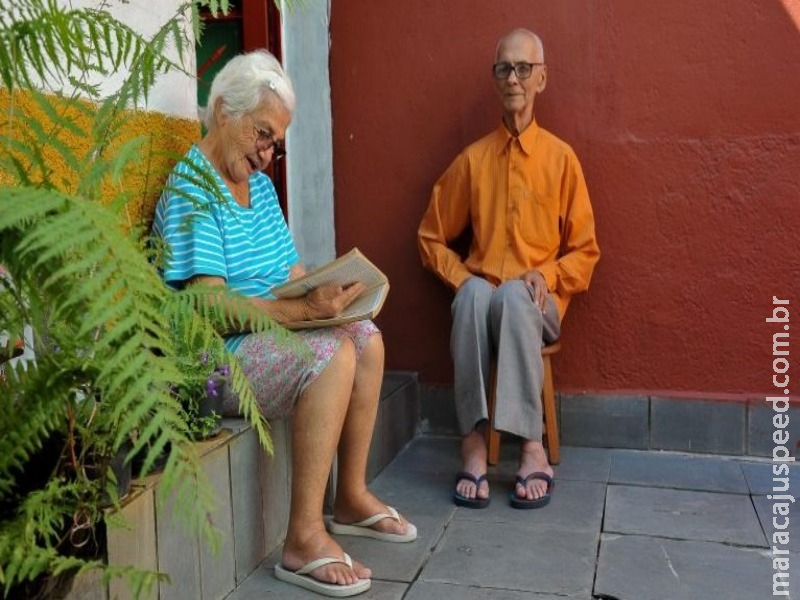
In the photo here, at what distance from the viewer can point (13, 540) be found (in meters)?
1.08

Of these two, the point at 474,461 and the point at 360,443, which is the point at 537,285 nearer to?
the point at 474,461

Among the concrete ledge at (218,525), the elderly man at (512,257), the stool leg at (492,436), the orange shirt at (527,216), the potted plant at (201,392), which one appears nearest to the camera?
the concrete ledge at (218,525)

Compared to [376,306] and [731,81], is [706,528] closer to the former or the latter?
[376,306]

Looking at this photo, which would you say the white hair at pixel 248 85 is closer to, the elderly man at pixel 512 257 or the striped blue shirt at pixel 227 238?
the striped blue shirt at pixel 227 238

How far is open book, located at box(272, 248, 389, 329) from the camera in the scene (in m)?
1.97

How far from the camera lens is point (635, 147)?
119 inches

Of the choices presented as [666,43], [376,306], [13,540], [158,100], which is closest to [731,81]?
[666,43]

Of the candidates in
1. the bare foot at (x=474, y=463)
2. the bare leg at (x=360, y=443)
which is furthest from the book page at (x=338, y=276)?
the bare foot at (x=474, y=463)

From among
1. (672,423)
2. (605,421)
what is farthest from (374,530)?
(672,423)

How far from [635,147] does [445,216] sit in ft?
2.41

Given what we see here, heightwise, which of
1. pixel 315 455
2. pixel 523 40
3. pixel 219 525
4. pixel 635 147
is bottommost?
pixel 219 525

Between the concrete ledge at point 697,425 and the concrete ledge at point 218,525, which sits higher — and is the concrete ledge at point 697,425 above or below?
below

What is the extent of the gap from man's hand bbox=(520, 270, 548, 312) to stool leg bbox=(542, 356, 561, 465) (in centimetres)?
22

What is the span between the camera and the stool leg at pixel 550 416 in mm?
2838
